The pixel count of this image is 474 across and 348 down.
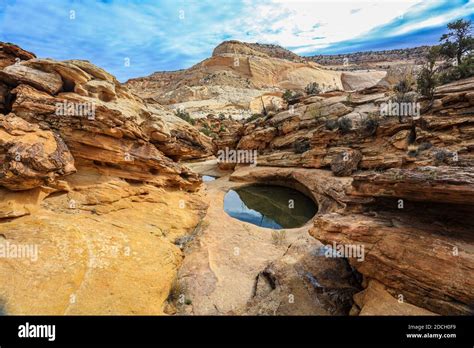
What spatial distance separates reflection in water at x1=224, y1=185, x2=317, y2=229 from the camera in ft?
49.9

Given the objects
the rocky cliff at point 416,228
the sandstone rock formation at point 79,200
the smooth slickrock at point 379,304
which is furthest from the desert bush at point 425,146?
the sandstone rock formation at point 79,200

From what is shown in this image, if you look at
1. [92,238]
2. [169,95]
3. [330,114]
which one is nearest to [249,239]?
[92,238]

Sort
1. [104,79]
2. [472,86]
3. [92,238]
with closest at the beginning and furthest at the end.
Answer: [92,238]
[104,79]
[472,86]

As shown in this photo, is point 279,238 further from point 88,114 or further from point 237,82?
point 237,82

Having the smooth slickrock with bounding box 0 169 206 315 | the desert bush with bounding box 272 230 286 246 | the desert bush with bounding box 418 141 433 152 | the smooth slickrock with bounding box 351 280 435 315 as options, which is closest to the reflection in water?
the desert bush with bounding box 272 230 286 246

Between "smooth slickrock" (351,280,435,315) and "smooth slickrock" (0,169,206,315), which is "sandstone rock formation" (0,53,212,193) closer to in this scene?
"smooth slickrock" (0,169,206,315)

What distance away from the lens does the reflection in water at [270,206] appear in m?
15.2

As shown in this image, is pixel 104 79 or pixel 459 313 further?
pixel 104 79

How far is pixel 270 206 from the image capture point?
59.1ft

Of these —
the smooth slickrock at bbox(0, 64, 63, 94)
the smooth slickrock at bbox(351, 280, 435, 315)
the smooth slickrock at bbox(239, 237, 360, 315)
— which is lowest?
the smooth slickrock at bbox(239, 237, 360, 315)

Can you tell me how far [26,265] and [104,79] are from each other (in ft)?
27.8

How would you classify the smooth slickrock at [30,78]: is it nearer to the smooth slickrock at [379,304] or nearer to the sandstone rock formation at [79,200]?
the sandstone rock formation at [79,200]
